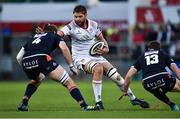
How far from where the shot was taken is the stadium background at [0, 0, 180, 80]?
34.8 m

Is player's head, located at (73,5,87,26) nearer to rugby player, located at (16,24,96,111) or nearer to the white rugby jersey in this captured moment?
the white rugby jersey

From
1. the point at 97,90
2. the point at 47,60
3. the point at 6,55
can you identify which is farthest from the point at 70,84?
the point at 6,55

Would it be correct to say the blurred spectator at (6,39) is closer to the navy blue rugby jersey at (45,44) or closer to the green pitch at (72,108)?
the green pitch at (72,108)

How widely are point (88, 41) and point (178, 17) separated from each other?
20.5 meters

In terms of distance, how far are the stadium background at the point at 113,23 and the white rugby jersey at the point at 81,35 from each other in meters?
15.7

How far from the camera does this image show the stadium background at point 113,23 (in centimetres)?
3484

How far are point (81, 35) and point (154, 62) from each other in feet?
6.55

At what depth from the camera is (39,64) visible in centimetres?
1617

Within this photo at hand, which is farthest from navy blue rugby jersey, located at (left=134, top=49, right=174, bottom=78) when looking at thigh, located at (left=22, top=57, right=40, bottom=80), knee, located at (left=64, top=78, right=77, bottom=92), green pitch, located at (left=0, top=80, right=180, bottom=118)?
thigh, located at (left=22, top=57, right=40, bottom=80)

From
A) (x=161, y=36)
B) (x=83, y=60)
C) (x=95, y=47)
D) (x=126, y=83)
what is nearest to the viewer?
(x=126, y=83)

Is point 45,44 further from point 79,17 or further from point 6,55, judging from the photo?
point 6,55

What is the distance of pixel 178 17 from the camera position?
3750cm

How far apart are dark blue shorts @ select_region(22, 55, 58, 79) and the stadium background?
673 inches

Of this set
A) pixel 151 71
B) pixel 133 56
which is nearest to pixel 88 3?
pixel 133 56
